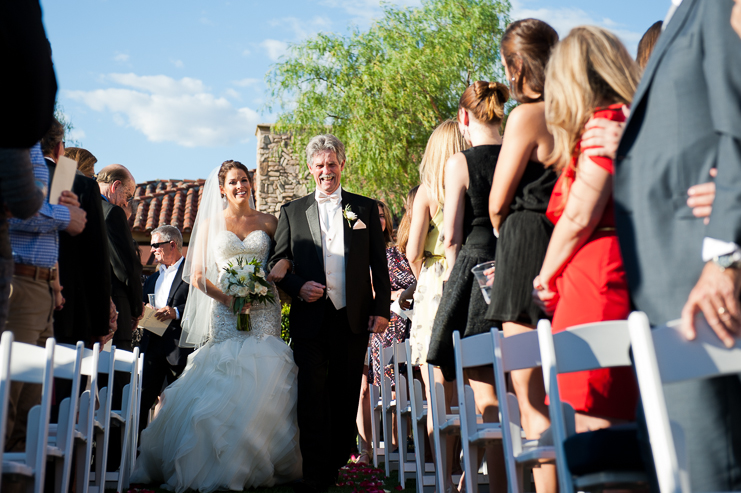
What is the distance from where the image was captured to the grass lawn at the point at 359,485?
4.94m

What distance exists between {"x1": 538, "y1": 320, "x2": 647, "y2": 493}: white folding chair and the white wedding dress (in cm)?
353

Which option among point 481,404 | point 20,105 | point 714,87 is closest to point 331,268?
point 481,404

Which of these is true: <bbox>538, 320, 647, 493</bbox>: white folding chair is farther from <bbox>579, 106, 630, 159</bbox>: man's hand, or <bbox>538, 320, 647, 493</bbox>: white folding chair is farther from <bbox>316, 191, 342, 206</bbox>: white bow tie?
<bbox>316, 191, 342, 206</bbox>: white bow tie

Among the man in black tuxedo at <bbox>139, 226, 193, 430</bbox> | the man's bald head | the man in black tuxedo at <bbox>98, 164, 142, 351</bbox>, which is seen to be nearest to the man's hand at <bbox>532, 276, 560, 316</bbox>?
the man in black tuxedo at <bbox>98, 164, 142, 351</bbox>

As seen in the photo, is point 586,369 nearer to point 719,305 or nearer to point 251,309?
point 719,305

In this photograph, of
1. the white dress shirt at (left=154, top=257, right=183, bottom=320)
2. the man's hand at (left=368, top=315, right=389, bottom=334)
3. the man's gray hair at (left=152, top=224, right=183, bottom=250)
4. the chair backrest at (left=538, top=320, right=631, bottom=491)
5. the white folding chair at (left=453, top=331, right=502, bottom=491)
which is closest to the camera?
the chair backrest at (left=538, top=320, right=631, bottom=491)

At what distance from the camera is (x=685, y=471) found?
147 centimetres

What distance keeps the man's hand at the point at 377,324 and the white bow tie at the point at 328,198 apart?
0.98 meters

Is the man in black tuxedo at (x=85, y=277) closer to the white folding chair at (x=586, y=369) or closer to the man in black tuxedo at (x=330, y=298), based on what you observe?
the man in black tuxedo at (x=330, y=298)

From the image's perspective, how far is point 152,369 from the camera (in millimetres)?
7055

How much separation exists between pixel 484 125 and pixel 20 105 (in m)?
2.52

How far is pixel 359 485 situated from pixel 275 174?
62.8 feet

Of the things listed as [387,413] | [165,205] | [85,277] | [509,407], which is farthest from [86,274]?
[165,205]

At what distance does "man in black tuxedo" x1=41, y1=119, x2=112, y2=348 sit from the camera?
4.14m
